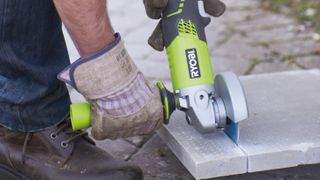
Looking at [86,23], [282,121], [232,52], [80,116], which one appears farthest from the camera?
[232,52]

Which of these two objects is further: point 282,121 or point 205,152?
point 282,121

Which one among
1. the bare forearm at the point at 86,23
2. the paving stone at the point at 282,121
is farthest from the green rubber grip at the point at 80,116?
the paving stone at the point at 282,121

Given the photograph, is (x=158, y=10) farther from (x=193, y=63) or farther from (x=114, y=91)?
(x=114, y=91)

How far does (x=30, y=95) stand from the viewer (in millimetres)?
1493

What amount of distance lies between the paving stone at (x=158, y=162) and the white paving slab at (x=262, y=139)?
0.08m

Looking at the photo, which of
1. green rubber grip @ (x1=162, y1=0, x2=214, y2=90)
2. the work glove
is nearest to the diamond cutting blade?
green rubber grip @ (x1=162, y1=0, x2=214, y2=90)

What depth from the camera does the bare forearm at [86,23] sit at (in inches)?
51.1

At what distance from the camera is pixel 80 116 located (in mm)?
1443

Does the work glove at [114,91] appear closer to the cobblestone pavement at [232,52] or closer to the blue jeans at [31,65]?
the blue jeans at [31,65]

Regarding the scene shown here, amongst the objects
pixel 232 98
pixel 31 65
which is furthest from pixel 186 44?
pixel 31 65

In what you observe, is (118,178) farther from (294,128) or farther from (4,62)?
(294,128)

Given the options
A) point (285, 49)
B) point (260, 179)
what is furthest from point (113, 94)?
point (285, 49)

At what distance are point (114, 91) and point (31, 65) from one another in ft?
0.81

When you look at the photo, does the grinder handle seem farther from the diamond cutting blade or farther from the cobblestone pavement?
the cobblestone pavement
